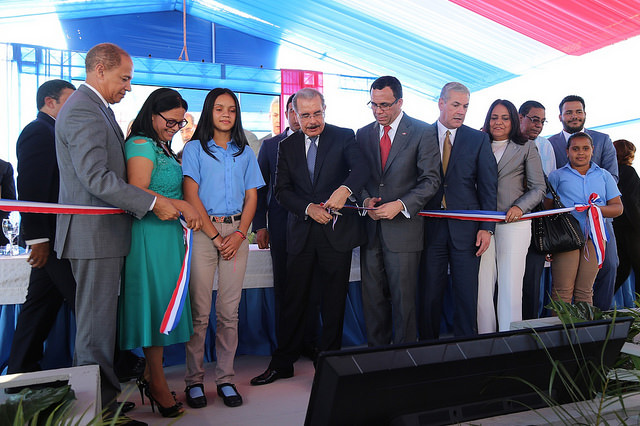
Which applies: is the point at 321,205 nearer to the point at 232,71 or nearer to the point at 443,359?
Answer: the point at 443,359

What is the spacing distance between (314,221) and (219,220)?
0.55 m

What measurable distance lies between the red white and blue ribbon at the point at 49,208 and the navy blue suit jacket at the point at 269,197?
1244 mm

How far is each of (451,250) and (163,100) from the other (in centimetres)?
176

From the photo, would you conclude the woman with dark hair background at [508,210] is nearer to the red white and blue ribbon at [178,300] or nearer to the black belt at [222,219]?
the black belt at [222,219]

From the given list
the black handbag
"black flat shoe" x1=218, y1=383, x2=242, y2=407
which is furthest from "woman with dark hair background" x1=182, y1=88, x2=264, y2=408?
the black handbag

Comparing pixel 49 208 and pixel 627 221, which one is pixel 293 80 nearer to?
pixel 627 221

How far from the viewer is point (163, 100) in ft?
7.39

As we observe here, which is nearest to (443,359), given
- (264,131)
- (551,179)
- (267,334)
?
(267,334)

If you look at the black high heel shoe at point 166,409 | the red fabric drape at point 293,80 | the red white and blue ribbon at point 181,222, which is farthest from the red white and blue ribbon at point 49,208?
the red fabric drape at point 293,80

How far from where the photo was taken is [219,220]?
8.16 ft

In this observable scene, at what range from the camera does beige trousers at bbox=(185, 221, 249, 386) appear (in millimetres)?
2418

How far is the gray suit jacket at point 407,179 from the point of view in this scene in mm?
2717

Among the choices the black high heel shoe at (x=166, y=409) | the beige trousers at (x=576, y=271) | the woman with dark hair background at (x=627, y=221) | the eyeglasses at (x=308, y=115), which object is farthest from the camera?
the woman with dark hair background at (x=627, y=221)

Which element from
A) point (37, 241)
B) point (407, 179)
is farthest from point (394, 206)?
point (37, 241)
